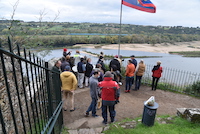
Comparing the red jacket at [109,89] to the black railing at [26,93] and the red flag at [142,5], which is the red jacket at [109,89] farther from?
the red flag at [142,5]

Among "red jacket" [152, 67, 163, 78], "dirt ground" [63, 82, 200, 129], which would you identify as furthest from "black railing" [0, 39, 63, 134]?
"red jacket" [152, 67, 163, 78]

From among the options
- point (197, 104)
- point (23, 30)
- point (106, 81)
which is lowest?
point (197, 104)

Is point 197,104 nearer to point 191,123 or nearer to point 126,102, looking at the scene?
point 191,123

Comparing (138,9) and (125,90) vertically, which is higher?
(138,9)

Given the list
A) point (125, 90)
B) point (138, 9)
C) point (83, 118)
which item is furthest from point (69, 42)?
point (83, 118)

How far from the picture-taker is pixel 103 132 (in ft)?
12.6

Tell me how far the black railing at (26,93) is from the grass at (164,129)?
66.6 inches

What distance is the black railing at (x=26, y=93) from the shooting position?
4.02 ft

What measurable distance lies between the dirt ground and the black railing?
3.84 feet

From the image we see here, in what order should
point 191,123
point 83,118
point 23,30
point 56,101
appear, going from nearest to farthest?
1. point 56,101
2. point 191,123
3. point 83,118
4. point 23,30

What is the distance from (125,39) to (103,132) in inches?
1756

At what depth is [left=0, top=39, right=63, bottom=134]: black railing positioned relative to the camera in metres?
1.23

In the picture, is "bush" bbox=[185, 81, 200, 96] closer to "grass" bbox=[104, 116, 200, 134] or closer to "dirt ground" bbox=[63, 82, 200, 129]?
"dirt ground" bbox=[63, 82, 200, 129]

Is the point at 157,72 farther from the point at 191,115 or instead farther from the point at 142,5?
the point at 142,5
